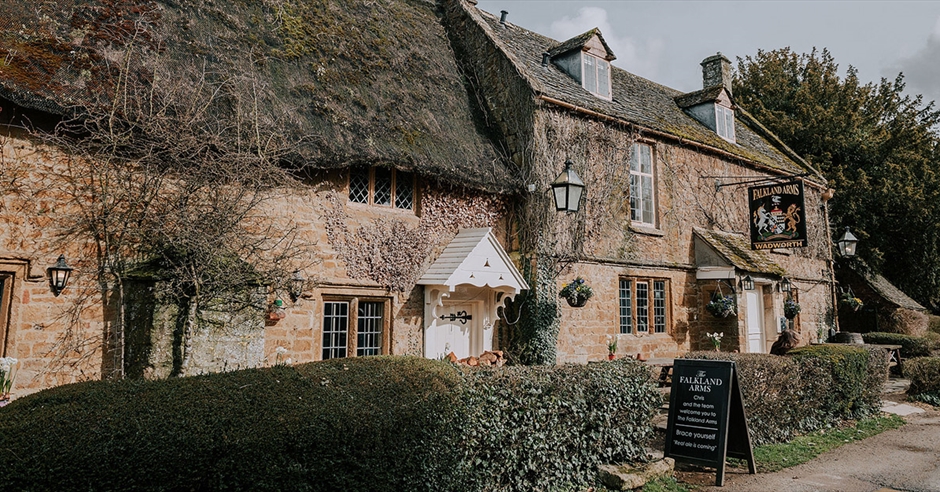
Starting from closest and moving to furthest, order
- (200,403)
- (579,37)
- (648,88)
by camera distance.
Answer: (200,403), (579,37), (648,88)

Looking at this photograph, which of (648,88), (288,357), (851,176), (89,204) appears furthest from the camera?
(851,176)

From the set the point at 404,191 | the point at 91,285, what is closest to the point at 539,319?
the point at 404,191

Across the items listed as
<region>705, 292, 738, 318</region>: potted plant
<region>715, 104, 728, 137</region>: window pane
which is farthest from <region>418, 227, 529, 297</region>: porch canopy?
<region>715, 104, 728, 137</region>: window pane

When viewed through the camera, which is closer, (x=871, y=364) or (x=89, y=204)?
(x=89, y=204)

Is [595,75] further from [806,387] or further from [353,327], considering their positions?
[353,327]

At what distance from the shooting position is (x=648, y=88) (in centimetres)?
1900

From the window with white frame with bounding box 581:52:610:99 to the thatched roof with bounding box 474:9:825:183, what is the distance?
309 mm

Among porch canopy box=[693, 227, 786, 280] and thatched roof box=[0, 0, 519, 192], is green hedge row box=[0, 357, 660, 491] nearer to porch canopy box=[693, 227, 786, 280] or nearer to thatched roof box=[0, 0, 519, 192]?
thatched roof box=[0, 0, 519, 192]

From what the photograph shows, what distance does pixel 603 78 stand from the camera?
1545 centimetres

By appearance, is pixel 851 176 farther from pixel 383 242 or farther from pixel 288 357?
pixel 288 357

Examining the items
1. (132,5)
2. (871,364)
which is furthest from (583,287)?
(132,5)

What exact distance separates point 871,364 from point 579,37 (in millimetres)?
10061

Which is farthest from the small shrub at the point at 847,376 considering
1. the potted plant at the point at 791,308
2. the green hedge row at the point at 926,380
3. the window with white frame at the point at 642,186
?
the potted plant at the point at 791,308

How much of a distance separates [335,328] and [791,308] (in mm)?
13717
